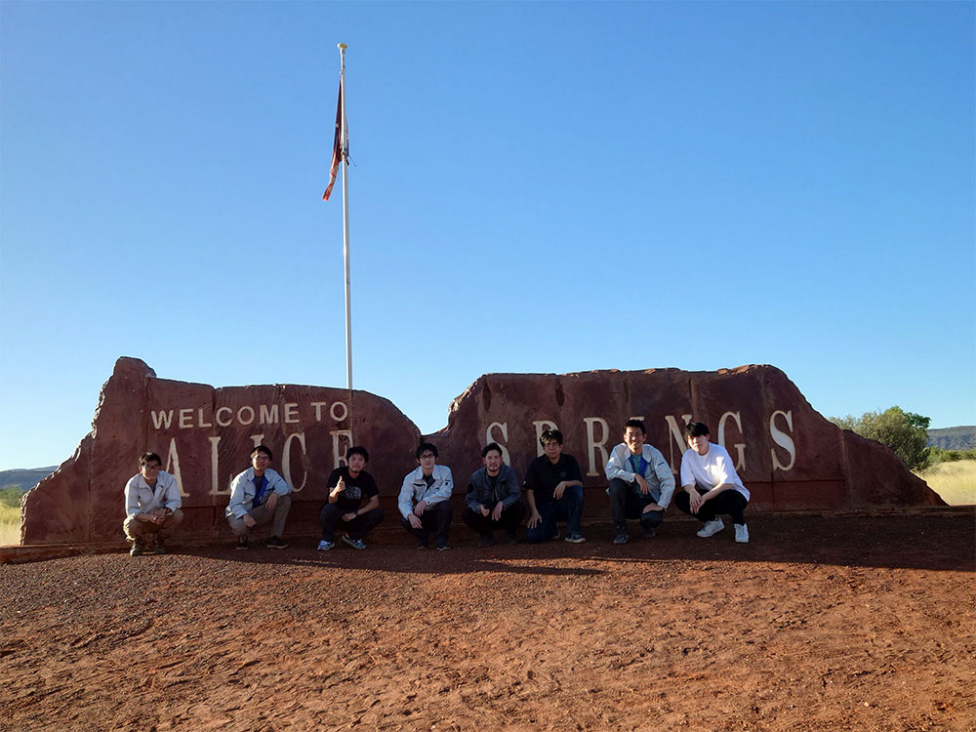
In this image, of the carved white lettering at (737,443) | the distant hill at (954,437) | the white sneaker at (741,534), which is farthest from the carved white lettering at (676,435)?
the distant hill at (954,437)

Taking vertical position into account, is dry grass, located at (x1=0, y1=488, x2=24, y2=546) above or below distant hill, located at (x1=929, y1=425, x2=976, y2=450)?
below

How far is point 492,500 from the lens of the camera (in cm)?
724

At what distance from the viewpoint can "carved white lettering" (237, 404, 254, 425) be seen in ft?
27.6

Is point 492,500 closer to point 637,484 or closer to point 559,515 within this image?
point 559,515

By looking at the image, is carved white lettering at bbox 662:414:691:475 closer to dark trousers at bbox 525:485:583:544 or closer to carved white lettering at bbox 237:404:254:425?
dark trousers at bbox 525:485:583:544

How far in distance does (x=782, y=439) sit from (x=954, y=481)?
338 inches

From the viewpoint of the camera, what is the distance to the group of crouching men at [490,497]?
23.0ft

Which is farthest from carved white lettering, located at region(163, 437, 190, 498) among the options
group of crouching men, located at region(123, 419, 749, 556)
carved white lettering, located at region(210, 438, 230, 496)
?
group of crouching men, located at region(123, 419, 749, 556)

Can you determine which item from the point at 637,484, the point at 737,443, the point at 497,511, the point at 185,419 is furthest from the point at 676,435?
the point at 185,419

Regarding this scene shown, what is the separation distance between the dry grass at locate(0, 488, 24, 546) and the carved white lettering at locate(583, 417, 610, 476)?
6.66m

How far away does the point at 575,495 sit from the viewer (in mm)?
7133

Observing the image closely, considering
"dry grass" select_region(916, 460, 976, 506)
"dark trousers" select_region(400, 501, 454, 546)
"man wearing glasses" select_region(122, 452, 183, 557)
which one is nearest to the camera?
"dark trousers" select_region(400, 501, 454, 546)

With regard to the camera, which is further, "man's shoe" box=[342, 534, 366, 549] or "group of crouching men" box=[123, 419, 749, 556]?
"man's shoe" box=[342, 534, 366, 549]

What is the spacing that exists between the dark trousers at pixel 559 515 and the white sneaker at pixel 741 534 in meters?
1.27
